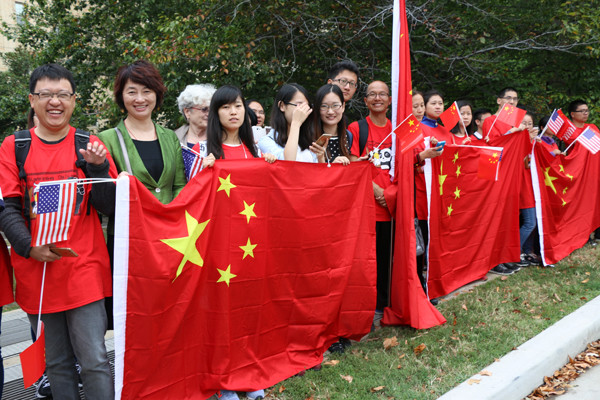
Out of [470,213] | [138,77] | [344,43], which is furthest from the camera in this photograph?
[344,43]

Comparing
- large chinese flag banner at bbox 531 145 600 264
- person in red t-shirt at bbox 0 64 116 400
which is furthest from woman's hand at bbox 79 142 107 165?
large chinese flag banner at bbox 531 145 600 264

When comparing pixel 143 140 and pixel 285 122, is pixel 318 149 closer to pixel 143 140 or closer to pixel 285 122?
pixel 285 122

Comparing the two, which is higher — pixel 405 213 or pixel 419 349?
pixel 405 213

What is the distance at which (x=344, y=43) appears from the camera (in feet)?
29.0

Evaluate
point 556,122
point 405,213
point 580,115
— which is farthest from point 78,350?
point 580,115

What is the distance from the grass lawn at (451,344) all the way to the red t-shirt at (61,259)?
1.39m

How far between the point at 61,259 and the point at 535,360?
3.08 metres

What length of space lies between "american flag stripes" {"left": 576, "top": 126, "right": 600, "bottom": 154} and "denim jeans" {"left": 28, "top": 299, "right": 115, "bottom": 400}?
21.2ft

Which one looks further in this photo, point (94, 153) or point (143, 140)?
point (143, 140)

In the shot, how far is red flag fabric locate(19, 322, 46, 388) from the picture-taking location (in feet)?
7.63

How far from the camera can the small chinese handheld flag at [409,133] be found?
3.88 metres

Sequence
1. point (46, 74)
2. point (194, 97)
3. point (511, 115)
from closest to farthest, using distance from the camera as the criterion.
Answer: point (46, 74)
point (194, 97)
point (511, 115)

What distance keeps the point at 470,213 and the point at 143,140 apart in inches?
140

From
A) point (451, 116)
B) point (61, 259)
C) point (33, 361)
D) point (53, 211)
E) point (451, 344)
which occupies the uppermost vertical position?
point (451, 116)
